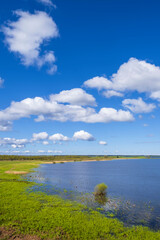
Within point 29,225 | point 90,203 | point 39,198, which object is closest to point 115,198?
point 90,203

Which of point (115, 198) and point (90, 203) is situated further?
point (115, 198)

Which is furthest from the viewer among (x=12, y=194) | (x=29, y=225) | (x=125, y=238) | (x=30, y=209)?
(x=12, y=194)

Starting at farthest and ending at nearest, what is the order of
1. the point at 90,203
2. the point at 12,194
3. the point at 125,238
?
the point at 12,194 < the point at 90,203 < the point at 125,238

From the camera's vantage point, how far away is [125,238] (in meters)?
24.8

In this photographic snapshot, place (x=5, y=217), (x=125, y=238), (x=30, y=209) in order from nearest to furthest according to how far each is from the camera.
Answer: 1. (x=125, y=238)
2. (x=5, y=217)
3. (x=30, y=209)

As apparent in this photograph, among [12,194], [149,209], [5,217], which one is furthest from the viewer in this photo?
[12,194]

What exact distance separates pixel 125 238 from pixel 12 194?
33762 millimetres

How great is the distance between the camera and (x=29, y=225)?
27.9 meters

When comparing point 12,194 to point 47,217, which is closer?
point 47,217

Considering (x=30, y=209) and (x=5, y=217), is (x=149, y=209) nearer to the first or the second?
(x=30, y=209)

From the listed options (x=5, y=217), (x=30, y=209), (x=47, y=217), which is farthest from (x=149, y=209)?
(x=5, y=217)

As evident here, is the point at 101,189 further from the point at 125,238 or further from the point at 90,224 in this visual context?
the point at 125,238

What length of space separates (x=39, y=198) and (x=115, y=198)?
21.3 m

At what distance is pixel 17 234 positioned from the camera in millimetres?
25234
